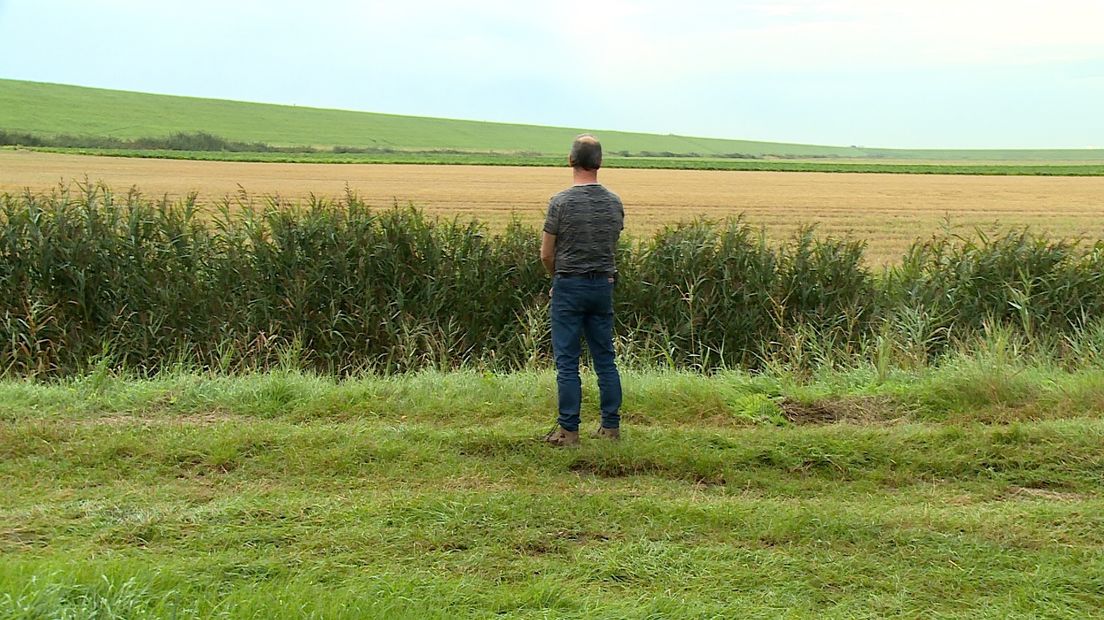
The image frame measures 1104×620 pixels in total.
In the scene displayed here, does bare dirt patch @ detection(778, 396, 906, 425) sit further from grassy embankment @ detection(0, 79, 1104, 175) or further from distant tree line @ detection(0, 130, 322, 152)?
distant tree line @ detection(0, 130, 322, 152)

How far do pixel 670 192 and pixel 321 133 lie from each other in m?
57.7

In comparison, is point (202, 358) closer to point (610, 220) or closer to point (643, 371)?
point (643, 371)

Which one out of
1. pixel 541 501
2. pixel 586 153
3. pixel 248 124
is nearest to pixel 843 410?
pixel 586 153

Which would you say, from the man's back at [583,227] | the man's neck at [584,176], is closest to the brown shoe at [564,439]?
the man's back at [583,227]

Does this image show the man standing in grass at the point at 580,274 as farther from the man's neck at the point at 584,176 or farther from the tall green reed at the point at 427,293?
the tall green reed at the point at 427,293

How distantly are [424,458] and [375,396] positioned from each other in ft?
4.98

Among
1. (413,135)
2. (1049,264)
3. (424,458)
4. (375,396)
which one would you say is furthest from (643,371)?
(413,135)

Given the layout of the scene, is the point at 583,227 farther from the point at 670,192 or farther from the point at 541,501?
A: the point at 670,192

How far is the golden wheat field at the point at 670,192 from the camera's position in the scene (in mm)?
25859

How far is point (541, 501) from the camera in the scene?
15.2 ft

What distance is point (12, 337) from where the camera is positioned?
29.5 ft

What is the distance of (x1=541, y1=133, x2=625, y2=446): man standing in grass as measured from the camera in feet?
18.2

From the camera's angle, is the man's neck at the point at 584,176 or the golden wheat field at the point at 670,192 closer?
the man's neck at the point at 584,176

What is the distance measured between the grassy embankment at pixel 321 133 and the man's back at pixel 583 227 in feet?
186
